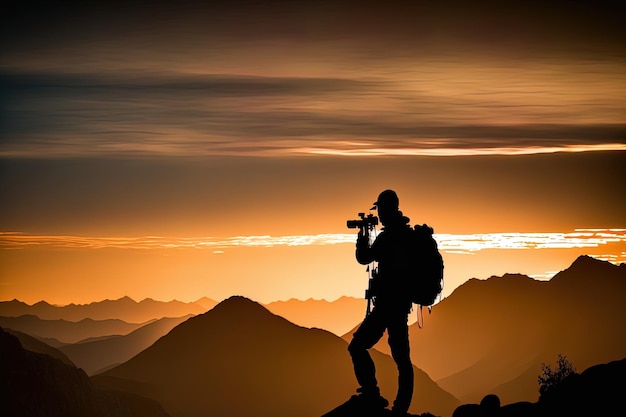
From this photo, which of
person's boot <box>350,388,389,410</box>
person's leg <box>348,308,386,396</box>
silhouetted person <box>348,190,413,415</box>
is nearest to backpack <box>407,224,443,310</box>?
silhouetted person <box>348,190,413,415</box>

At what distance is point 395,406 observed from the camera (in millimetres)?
22406

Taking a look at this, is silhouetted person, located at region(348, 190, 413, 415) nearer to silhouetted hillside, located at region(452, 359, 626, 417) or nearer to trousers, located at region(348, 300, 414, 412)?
trousers, located at region(348, 300, 414, 412)

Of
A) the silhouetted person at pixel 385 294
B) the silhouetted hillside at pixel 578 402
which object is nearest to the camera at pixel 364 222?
the silhouetted person at pixel 385 294

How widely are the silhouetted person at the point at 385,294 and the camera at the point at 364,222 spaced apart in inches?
9.5

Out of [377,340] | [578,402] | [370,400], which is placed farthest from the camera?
[578,402]

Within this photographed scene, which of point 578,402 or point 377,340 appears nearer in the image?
point 377,340

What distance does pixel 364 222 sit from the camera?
2267cm

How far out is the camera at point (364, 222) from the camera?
2261cm

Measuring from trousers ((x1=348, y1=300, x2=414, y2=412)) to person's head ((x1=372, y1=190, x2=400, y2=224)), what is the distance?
2.08 meters

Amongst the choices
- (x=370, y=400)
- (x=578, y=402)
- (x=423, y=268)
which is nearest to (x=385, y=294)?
(x=423, y=268)

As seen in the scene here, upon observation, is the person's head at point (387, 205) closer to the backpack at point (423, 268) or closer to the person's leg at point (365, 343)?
the backpack at point (423, 268)

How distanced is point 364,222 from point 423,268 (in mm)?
1744

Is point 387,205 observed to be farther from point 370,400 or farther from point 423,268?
point 370,400

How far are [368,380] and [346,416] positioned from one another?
4.38 feet
